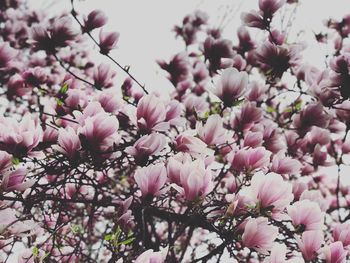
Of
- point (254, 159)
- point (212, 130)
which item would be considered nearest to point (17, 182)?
point (212, 130)

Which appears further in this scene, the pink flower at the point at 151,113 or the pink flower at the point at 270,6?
the pink flower at the point at 270,6

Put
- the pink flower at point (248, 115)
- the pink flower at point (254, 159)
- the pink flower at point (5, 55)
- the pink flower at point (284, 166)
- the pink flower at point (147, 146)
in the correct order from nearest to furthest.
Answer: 1. the pink flower at point (147, 146)
2. the pink flower at point (254, 159)
3. the pink flower at point (284, 166)
4. the pink flower at point (248, 115)
5. the pink flower at point (5, 55)

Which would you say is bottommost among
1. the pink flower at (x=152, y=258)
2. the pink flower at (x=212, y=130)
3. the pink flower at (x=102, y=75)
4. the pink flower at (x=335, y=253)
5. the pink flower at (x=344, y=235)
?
the pink flower at (x=152, y=258)

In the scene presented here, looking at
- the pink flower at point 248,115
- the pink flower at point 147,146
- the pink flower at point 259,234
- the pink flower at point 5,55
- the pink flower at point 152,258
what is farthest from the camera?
the pink flower at point 5,55

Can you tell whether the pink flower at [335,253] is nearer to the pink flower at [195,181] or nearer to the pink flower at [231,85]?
the pink flower at [195,181]

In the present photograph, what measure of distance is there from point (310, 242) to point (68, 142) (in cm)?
62

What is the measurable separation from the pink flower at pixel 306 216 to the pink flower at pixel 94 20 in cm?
108

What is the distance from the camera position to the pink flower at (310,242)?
851mm

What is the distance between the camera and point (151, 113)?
955mm

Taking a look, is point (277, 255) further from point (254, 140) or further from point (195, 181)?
point (254, 140)

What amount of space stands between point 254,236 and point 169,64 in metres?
1.32

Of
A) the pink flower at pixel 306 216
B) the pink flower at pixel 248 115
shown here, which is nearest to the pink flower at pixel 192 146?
the pink flower at pixel 306 216

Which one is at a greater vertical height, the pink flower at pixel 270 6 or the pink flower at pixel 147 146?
the pink flower at pixel 270 6

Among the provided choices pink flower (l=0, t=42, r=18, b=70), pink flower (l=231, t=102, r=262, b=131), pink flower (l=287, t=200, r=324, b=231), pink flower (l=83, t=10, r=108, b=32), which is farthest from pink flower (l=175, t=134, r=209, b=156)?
pink flower (l=0, t=42, r=18, b=70)
